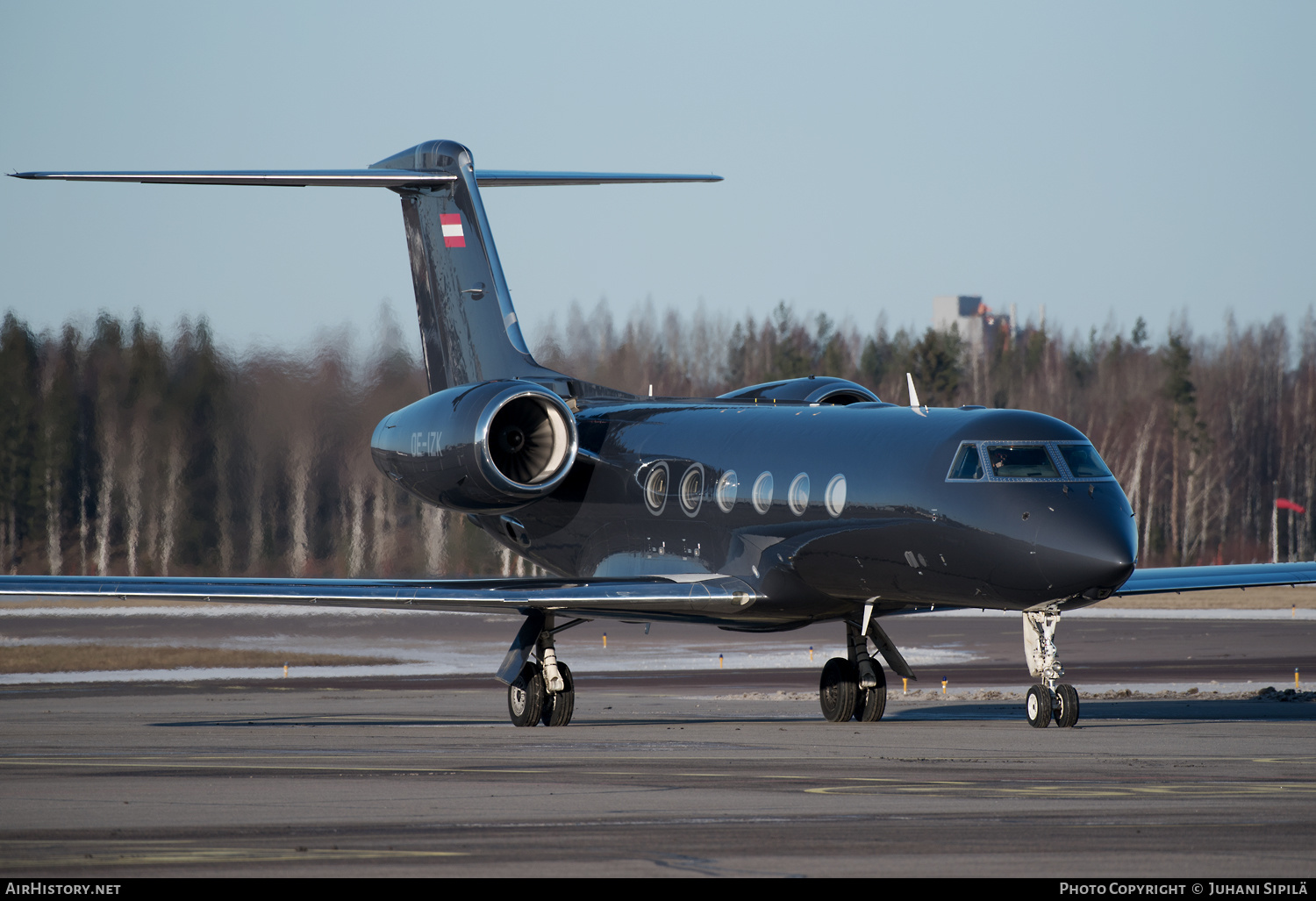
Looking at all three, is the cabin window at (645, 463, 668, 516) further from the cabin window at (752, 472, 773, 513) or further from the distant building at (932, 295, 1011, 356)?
the distant building at (932, 295, 1011, 356)

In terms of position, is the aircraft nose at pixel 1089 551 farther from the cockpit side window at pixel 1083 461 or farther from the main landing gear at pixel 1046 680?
the main landing gear at pixel 1046 680

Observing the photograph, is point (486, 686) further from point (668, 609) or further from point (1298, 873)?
point (1298, 873)

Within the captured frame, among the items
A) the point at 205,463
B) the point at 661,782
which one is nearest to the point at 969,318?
the point at 205,463

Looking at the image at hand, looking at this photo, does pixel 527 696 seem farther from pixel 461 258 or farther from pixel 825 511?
pixel 461 258

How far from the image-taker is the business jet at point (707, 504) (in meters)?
15.5

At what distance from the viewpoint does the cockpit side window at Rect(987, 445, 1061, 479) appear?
1548cm

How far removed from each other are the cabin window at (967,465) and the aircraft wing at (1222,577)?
270 cm

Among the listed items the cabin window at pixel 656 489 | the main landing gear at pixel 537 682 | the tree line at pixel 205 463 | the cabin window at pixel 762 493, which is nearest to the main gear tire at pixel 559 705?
the main landing gear at pixel 537 682

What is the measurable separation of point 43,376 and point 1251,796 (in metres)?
33.0

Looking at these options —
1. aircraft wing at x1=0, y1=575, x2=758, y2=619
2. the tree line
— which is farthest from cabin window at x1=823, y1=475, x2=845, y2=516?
the tree line

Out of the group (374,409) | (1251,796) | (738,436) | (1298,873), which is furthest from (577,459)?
(374,409)

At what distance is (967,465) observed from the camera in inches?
620

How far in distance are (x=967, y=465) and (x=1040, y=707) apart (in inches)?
92.9

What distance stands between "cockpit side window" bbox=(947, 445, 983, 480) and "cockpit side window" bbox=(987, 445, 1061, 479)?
4.5 inches
